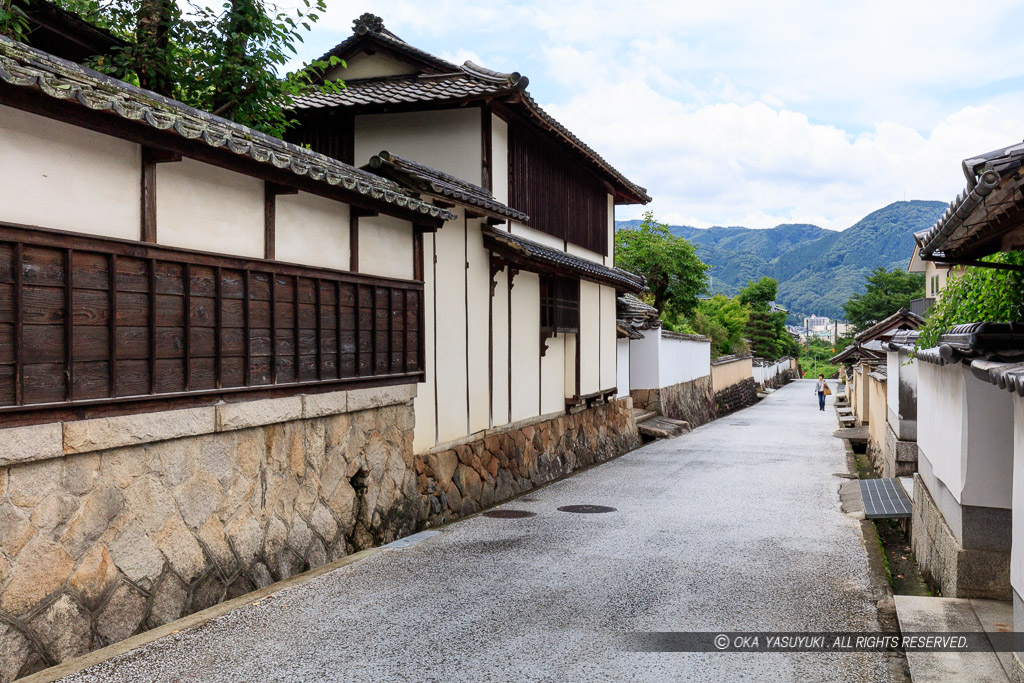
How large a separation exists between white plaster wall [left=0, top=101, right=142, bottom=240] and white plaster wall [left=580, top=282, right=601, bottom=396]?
48.1ft

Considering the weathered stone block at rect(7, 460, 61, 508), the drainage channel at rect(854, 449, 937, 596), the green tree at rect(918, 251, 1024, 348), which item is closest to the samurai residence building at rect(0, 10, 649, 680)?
the weathered stone block at rect(7, 460, 61, 508)

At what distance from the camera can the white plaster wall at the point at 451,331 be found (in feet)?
42.4

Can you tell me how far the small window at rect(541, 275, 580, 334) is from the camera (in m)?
18.0

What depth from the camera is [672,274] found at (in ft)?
140

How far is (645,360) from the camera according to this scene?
3023cm

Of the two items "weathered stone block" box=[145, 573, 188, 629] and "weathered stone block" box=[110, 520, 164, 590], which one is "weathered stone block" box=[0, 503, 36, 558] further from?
"weathered stone block" box=[145, 573, 188, 629]

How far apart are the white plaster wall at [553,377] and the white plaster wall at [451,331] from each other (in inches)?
177

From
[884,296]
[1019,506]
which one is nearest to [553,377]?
[1019,506]

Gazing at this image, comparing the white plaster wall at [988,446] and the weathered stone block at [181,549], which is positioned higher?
the white plaster wall at [988,446]

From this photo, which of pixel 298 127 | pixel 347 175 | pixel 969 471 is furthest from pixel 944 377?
pixel 298 127

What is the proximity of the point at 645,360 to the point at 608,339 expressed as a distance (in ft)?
23.6

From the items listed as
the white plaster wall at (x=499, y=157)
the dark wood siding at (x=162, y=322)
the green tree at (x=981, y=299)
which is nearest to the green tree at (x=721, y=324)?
the white plaster wall at (x=499, y=157)

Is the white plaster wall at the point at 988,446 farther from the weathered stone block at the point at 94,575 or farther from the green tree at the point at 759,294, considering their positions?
the green tree at the point at 759,294

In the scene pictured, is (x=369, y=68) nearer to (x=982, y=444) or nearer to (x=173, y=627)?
(x=173, y=627)
